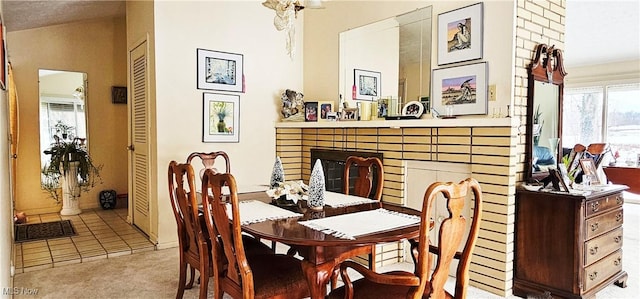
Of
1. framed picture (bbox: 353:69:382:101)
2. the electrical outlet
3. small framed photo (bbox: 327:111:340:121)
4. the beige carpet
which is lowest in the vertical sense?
the beige carpet

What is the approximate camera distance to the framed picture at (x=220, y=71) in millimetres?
3926

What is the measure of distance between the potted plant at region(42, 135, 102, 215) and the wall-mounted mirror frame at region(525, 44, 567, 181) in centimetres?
498

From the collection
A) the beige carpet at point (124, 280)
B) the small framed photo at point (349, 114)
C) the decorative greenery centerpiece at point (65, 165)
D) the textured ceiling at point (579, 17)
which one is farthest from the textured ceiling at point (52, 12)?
the small framed photo at point (349, 114)

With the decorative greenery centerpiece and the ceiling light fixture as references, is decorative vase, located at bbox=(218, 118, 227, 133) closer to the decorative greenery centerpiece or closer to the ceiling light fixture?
the ceiling light fixture

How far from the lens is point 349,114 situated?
12.7 feet

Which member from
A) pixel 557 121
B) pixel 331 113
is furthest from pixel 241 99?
pixel 557 121

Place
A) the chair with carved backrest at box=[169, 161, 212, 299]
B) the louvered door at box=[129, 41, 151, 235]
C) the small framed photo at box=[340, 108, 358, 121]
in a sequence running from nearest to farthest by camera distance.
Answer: the chair with carved backrest at box=[169, 161, 212, 299] < the small framed photo at box=[340, 108, 358, 121] < the louvered door at box=[129, 41, 151, 235]

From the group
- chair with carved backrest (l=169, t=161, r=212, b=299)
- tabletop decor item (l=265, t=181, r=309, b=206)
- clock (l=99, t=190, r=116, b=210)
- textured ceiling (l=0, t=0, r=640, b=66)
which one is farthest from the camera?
clock (l=99, t=190, r=116, b=210)

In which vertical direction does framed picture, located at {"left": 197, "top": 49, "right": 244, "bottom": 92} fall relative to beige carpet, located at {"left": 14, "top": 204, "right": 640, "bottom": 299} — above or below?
above

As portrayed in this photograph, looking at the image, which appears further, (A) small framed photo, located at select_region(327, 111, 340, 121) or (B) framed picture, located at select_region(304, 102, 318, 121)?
(B) framed picture, located at select_region(304, 102, 318, 121)

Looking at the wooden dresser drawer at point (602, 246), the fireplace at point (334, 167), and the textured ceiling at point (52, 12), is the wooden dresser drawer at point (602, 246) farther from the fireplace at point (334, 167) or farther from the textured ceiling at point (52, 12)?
the textured ceiling at point (52, 12)

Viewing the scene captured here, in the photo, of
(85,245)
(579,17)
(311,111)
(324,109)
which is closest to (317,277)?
(324,109)

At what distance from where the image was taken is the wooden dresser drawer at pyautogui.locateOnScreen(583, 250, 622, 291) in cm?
260

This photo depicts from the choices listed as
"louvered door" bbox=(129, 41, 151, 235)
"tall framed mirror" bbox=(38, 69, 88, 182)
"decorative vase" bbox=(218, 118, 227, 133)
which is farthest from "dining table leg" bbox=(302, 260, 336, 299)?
"tall framed mirror" bbox=(38, 69, 88, 182)
